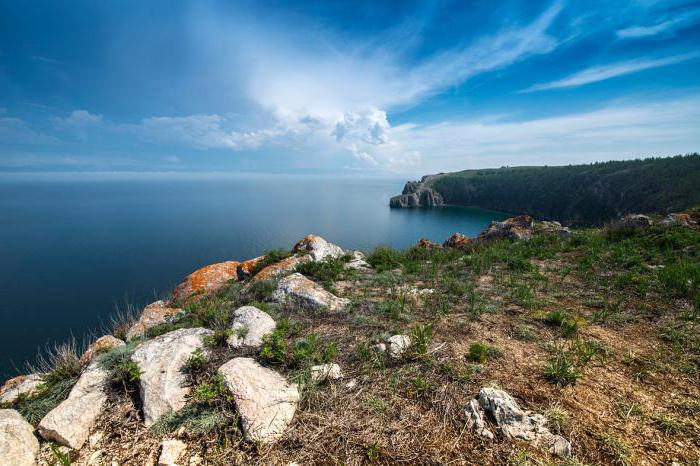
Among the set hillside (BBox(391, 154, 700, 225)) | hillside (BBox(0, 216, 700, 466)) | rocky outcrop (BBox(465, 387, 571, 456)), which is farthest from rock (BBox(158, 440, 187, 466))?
hillside (BBox(391, 154, 700, 225))

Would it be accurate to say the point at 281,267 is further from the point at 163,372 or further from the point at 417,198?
the point at 417,198

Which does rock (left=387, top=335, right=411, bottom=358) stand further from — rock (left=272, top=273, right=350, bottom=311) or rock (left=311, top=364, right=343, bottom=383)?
rock (left=272, top=273, right=350, bottom=311)

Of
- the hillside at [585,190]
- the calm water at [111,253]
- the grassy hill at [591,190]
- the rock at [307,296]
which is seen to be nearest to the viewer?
the rock at [307,296]

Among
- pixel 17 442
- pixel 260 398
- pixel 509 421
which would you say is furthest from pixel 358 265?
pixel 17 442

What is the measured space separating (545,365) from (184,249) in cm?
5763

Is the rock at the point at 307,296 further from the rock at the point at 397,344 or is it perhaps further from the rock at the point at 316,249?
the rock at the point at 316,249

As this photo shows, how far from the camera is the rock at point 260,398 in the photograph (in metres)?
3.32

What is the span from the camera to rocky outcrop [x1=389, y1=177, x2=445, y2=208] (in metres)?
125

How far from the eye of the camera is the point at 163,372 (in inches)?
161

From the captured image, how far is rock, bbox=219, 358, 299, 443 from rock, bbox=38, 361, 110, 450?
5.52 feet

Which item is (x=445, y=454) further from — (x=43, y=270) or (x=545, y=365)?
(x=43, y=270)

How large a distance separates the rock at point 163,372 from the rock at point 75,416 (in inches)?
21.0

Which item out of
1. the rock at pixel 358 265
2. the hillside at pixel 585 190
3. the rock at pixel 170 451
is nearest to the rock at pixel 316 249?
the rock at pixel 358 265

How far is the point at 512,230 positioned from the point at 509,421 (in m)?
15.3
